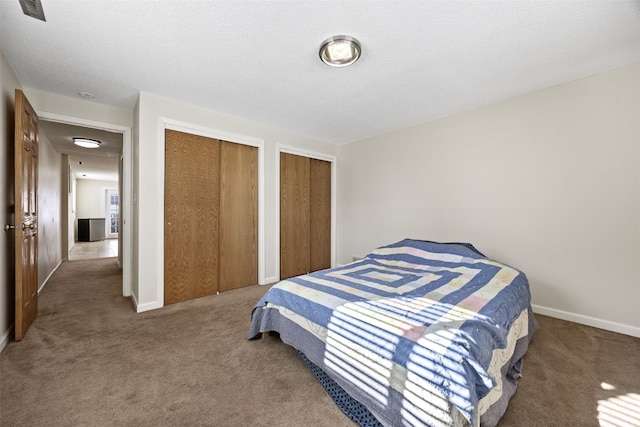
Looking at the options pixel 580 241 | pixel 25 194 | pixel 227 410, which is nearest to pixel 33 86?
pixel 25 194

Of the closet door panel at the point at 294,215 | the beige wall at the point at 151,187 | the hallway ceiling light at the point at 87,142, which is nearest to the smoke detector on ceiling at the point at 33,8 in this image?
the beige wall at the point at 151,187

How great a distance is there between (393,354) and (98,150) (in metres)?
6.12

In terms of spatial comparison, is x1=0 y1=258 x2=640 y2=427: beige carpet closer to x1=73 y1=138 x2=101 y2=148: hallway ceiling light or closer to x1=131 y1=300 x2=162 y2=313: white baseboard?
x1=131 y1=300 x2=162 y2=313: white baseboard

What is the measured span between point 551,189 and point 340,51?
2463mm

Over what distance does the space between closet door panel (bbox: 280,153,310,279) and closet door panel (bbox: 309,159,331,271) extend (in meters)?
0.12

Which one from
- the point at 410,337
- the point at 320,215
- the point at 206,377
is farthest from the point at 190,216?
the point at 410,337

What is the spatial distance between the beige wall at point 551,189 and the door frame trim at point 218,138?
2.08 m

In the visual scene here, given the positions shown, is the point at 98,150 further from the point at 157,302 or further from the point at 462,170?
the point at 462,170

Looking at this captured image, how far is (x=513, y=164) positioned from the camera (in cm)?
284

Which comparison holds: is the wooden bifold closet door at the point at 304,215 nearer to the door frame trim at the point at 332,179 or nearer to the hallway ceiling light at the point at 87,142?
the door frame trim at the point at 332,179

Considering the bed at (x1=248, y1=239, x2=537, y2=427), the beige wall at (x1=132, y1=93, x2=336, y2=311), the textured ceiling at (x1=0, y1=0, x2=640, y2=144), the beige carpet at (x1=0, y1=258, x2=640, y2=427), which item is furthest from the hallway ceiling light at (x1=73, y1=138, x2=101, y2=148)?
the bed at (x1=248, y1=239, x2=537, y2=427)

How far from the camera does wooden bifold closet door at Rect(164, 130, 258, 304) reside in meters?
3.00

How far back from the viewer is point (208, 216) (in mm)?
3285

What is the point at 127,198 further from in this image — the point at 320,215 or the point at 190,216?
the point at 320,215
